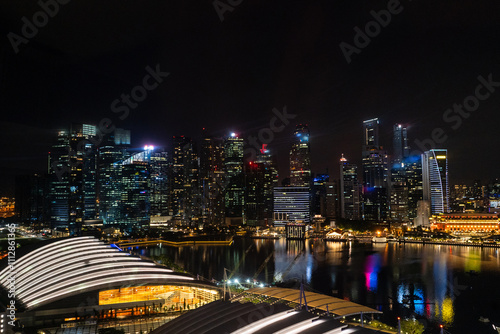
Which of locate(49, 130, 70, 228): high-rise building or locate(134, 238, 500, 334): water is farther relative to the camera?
locate(49, 130, 70, 228): high-rise building

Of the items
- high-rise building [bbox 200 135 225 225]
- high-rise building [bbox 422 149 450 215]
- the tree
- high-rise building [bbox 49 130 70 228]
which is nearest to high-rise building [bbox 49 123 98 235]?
high-rise building [bbox 49 130 70 228]

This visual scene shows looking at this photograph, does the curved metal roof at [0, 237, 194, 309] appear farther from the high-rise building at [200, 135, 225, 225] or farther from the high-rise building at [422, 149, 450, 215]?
the high-rise building at [422, 149, 450, 215]

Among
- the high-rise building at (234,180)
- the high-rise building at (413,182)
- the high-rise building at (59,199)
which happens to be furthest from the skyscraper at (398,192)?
the high-rise building at (59,199)

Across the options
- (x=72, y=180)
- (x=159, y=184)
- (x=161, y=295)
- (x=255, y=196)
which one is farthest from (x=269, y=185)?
(x=161, y=295)

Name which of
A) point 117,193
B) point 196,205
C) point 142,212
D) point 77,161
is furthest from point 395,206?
point 77,161

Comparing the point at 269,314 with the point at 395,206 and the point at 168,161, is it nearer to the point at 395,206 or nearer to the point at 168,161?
the point at 395,206

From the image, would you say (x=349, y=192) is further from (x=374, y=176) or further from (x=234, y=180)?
(x=234, y=180)

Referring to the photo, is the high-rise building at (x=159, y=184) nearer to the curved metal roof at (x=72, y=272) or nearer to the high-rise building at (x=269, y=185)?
the high-rise building at (x=269, y=185)
